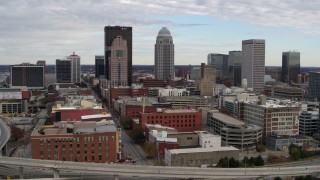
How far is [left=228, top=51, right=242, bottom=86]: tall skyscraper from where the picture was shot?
110 m

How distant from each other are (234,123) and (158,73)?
7418 centimetres

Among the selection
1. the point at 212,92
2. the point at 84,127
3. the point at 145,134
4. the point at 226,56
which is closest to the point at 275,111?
the point at 145,134

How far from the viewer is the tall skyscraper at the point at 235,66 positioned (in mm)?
110125

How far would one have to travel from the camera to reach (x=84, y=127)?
3189 cm

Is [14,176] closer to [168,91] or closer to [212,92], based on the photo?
[168,91]

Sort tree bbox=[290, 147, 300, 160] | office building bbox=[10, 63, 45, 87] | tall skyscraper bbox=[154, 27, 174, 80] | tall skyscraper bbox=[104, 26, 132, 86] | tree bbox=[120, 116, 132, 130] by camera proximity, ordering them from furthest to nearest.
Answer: tall skyscraper bbox=[154, 27, 174, 80] → tall skyscraper bbox=[104, 26, 132, 86] → office building bbox=[10, 63, 45, 87] → tree bbox=[120, 116, 132, 130] → tree bbox=[290, 147, 300, 160]

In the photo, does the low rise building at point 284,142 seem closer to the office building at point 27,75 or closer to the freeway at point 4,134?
the freeway at point 4,134

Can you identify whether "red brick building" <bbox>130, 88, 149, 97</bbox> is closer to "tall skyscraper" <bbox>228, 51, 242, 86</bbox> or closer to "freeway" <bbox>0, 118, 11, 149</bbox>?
"freeway" <bbox>0, 118, 11, 149</bbox>

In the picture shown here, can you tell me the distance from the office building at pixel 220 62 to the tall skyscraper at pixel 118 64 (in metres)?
43.4

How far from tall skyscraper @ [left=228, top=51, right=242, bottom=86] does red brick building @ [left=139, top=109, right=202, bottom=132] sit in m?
63.6

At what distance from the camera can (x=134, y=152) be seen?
35375mm

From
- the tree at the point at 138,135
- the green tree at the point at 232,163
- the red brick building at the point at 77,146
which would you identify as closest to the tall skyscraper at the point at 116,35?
the tree at the point at 138,135

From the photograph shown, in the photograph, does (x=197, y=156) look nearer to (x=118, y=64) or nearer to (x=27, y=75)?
(x=118, y=64)

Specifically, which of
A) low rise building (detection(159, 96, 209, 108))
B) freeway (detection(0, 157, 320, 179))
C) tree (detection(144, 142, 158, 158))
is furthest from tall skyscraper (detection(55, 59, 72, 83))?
freeway (detection(0, 157, 320, 179))
